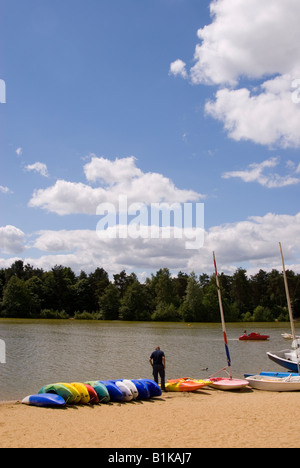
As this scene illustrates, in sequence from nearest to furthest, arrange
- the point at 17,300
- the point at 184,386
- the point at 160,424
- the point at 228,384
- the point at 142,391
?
the point at 160,424 < the point at 142,391 < the point at 184,386 < the point at 228,384 < the point at 17,300

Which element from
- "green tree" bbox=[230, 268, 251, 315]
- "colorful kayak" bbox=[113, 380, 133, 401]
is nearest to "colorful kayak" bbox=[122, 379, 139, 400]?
"colorful kayak" bbox=[113, 380, 133, 401]

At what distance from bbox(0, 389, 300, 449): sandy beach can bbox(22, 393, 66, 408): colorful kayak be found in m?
0.28

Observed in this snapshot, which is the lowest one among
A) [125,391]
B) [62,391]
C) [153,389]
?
[153,389]

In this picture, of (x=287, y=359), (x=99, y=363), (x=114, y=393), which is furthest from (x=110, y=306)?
(x=114, y=393)

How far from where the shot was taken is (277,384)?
735 inches

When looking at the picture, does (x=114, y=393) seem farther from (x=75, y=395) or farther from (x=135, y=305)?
A: (x=135, y=305)

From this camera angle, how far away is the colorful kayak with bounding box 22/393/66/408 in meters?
14.2

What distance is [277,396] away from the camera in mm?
16797

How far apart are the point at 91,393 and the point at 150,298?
310ft

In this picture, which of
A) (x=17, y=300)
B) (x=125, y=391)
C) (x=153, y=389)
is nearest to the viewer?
(x=125, y=391)

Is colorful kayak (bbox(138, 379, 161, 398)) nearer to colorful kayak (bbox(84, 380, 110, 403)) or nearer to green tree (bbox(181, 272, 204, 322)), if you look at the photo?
colorful kayak (bbox(84, 380, 110, 403))

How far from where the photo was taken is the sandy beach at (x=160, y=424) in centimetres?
946
